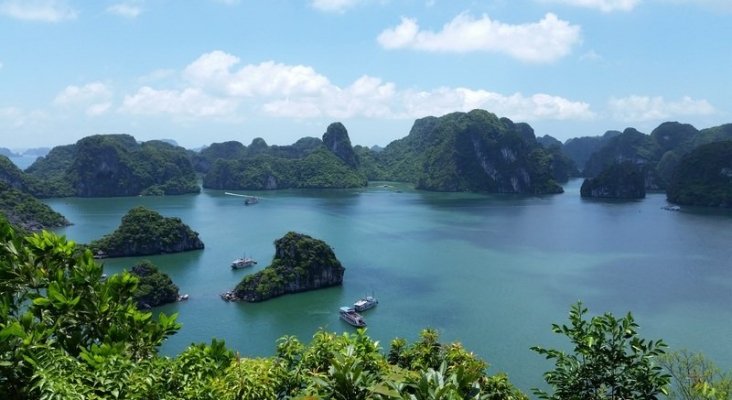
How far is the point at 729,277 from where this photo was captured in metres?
40.2

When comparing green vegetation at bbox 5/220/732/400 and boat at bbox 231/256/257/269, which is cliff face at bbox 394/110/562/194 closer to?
boat at bbox 231/256/257/269

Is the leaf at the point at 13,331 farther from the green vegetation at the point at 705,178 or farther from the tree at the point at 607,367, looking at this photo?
the green vegetation at the point at 705,178

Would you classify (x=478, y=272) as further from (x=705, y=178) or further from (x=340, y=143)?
(x=340, y=143)

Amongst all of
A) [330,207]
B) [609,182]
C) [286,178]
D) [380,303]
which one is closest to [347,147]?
[286,178]

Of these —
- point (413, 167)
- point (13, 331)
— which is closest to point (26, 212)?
point (13, 331)

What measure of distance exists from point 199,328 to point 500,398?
78.3 ft

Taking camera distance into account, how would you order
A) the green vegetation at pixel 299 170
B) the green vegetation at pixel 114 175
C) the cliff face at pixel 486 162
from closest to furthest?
the green vegetation at pixel 114 175
the cliff face at pixel 486 162
the green vegetation at pixel 299 170

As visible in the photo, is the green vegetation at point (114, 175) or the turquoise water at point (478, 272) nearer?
the turquoise water at point (478, 272)

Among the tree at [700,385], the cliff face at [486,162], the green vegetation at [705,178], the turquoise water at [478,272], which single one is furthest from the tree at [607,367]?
the cliff face at [486,162]

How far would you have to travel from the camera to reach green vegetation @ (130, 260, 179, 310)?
31641 millimetres

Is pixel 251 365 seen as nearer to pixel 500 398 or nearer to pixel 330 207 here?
pixel 500 398

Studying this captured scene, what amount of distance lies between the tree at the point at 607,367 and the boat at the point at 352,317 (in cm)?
2212

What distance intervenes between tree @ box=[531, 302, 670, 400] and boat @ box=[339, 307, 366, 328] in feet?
72.6

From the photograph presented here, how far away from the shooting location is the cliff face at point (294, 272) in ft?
113
